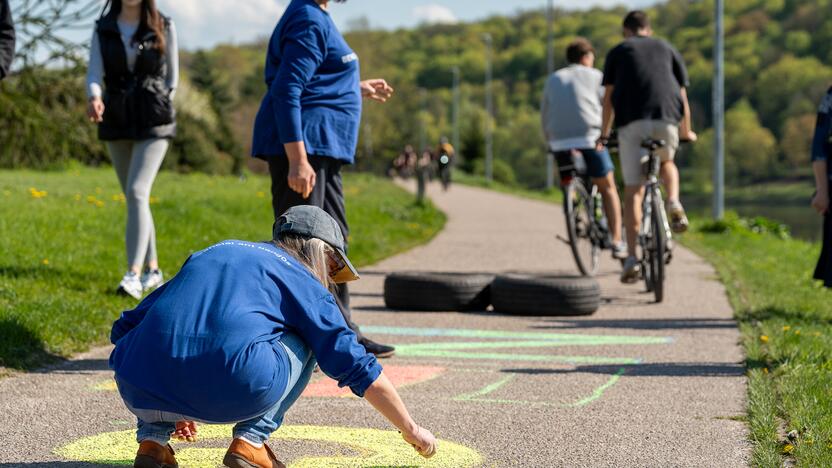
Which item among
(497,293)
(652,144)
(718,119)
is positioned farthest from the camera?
(718,119)

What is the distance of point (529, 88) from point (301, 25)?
143m

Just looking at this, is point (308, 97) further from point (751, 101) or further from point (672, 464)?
point (751, 101)

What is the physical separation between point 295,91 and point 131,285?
2.26 meters

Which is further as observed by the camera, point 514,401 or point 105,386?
point 105,386

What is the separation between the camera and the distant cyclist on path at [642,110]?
29.1ft

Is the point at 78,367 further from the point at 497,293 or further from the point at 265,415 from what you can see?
the point at 497,293

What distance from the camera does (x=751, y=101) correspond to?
4532 inches

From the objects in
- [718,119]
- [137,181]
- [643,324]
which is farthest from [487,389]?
[718,119]

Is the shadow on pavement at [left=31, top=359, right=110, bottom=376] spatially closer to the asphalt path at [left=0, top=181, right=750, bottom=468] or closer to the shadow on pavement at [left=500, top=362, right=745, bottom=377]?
the asphalt path at [left=0, top=181, right=750, bottom=468]

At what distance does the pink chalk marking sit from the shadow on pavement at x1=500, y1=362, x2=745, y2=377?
0.38 metres

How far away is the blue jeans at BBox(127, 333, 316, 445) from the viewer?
3.41 metres

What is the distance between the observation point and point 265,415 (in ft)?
11.5

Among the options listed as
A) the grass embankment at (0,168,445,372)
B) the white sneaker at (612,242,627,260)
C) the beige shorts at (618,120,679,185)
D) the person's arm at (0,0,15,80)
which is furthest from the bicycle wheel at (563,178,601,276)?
Result: the person's arm at (0,0,15,80)

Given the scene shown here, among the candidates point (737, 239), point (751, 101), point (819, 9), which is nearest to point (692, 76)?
point (751, 101)
